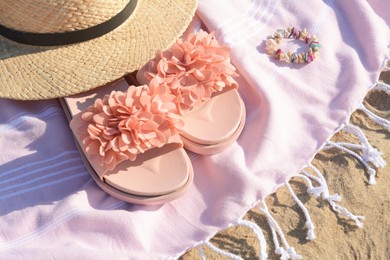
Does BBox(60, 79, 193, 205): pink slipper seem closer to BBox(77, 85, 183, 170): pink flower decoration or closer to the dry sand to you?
BBox(77, 85, 183, 170): pink flower decoration

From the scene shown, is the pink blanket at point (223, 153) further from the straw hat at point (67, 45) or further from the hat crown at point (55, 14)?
the hat crown at point (55, 14)

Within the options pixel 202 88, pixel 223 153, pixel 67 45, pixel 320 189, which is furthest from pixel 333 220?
pixel 67 45

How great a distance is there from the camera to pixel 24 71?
1.43 m

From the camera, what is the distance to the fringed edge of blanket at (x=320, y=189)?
1274mm

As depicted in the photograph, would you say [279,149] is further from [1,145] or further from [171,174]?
[1,145]

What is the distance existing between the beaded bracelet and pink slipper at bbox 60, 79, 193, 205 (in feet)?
1.40

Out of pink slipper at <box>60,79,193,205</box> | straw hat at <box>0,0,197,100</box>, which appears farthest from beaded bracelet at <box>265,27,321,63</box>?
pink slipper at <box>60,79,193,205</box>

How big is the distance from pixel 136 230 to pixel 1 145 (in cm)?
43

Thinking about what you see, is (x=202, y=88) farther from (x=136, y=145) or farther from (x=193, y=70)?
(x=136, y=145)

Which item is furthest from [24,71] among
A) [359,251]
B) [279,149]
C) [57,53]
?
[359,251]

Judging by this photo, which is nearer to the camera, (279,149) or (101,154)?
(101,154)

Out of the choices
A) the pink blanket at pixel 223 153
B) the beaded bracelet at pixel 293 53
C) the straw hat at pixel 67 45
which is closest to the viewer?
the pink blanket at pixel 223 153

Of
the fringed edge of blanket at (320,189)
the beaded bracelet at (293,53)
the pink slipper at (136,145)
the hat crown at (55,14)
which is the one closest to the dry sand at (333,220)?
the fringed edge of blanket at (320,189)

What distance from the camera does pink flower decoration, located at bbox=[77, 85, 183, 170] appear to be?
1272 mm
